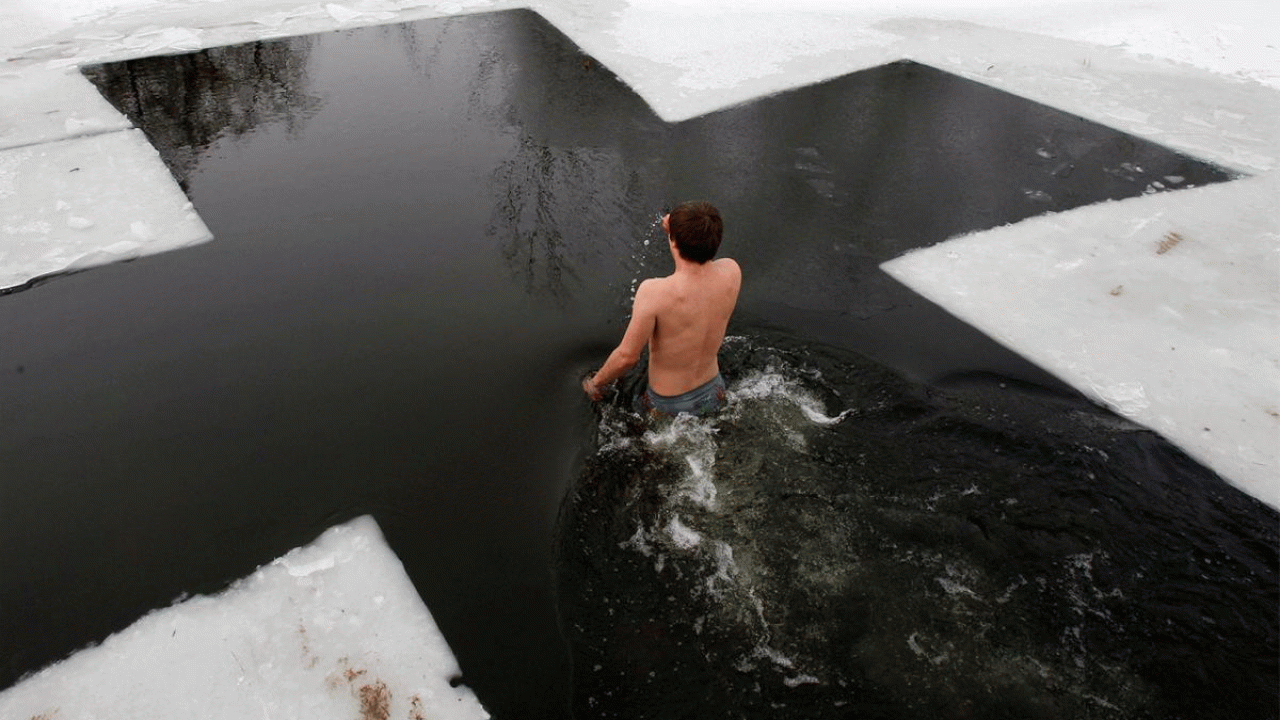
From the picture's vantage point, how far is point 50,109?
6023 mm

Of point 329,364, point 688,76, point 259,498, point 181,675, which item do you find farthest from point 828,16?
point 181,675

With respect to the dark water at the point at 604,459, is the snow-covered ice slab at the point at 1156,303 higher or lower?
higher

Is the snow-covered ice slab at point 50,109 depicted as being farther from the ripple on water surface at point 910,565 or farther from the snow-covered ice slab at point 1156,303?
the snow-covered ice slab at point 1156,303

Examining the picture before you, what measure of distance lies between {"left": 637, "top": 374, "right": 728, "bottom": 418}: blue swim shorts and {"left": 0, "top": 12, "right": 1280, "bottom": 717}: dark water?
0.16m

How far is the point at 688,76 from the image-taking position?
694 cm

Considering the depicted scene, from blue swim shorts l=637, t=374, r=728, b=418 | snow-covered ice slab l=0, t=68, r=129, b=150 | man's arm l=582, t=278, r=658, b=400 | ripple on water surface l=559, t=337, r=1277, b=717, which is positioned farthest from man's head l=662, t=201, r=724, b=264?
snow-covered ice slab l=0, t=68, r=129, b=150

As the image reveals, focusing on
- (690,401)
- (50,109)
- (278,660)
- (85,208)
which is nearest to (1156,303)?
(690,401)

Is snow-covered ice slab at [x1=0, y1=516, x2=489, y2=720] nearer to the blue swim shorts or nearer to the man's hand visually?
the man's hand

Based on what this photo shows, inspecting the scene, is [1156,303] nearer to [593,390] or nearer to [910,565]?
[910,565]

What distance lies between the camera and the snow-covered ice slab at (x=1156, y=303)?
3.62m

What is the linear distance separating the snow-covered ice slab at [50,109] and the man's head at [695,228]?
5045 millimetres

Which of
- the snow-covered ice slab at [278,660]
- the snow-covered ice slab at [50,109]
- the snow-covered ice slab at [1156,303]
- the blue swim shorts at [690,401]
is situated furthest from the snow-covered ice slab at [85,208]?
the snow-covered ice slab at [1156,303]

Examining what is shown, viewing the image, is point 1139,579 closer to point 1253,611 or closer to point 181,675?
point 1253,611

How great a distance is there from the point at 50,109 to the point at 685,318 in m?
5.79
